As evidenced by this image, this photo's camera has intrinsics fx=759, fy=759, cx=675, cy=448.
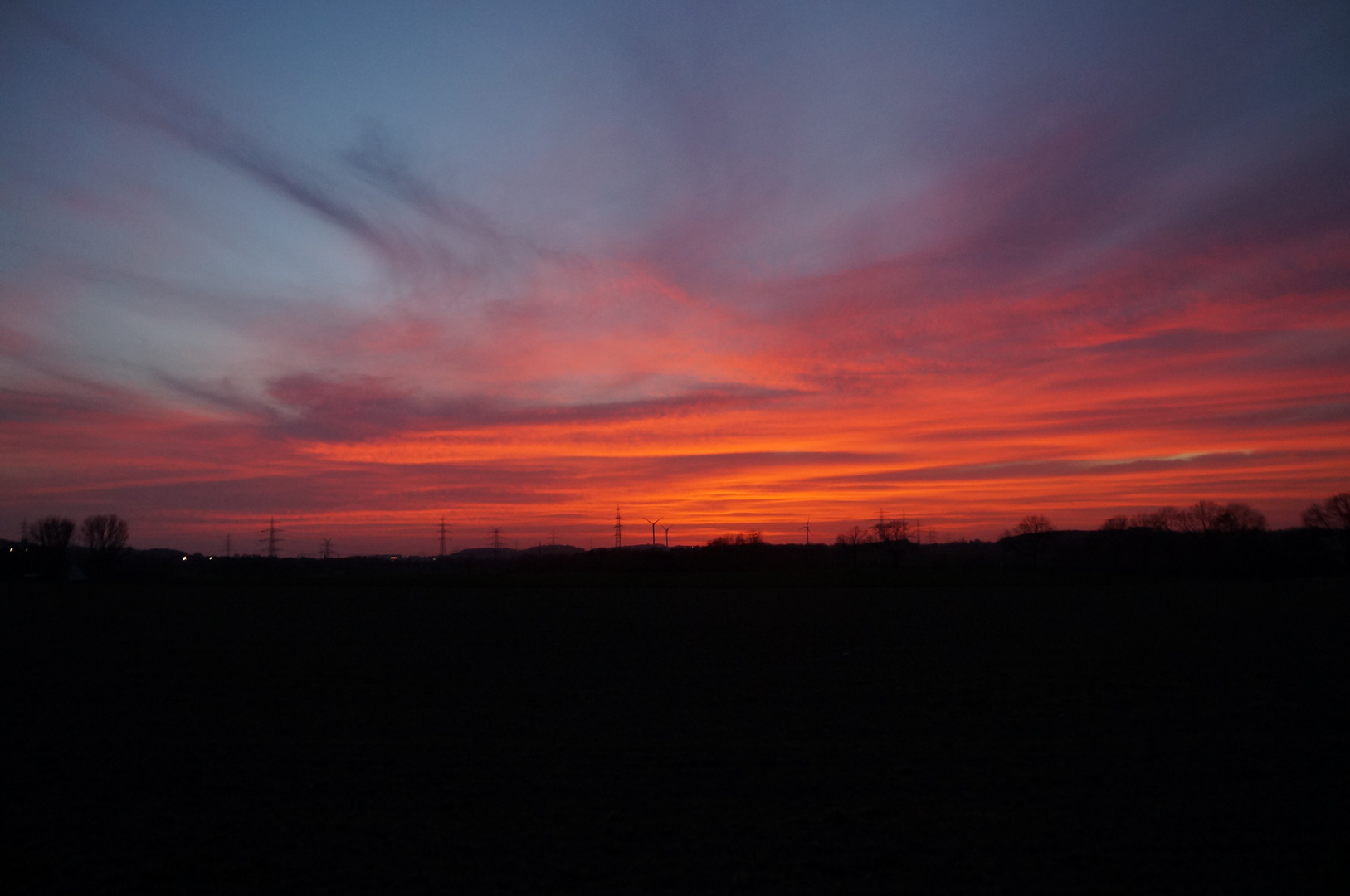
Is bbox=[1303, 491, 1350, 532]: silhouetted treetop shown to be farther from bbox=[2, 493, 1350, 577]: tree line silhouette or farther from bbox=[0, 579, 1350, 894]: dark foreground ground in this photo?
bbox=[0, 579, 1350, 894]: dark foreground ground

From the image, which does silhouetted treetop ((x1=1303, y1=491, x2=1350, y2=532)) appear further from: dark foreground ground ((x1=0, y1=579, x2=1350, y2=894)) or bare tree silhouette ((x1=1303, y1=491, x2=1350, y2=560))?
dark foreground ground ((x1=0, y1=579, x2=1350, y2=894))

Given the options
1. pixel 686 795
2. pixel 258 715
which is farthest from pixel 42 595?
pixel 686 795

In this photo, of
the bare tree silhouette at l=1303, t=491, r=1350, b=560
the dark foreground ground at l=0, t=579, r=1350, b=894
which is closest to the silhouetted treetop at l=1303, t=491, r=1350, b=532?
the bare tree silhouette at l=1303, t=491, r=1350, b=560

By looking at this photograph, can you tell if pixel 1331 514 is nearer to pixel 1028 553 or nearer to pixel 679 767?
pixel 1028 553

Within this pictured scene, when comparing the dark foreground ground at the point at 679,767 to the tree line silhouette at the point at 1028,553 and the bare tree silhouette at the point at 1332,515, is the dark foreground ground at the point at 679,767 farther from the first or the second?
the bare tree silhouette at the point at 1332,515

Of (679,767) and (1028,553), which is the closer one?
(679,767)

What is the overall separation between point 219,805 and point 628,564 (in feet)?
374

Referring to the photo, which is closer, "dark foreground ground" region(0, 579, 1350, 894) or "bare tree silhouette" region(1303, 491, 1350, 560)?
"dark foreground ground" region(0, 579, 1350, 894)

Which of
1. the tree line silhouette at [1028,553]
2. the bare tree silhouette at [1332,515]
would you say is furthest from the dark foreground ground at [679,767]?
the bare tree silhouette at [1332,515]

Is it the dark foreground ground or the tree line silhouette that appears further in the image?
the tree line silhouette

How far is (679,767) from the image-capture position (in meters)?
10.9

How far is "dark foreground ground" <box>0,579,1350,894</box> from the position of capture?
7.49 metres

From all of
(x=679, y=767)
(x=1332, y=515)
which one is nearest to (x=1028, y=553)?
(x=1332, y=515)

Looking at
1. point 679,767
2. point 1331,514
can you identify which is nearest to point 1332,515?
point 1331,514
